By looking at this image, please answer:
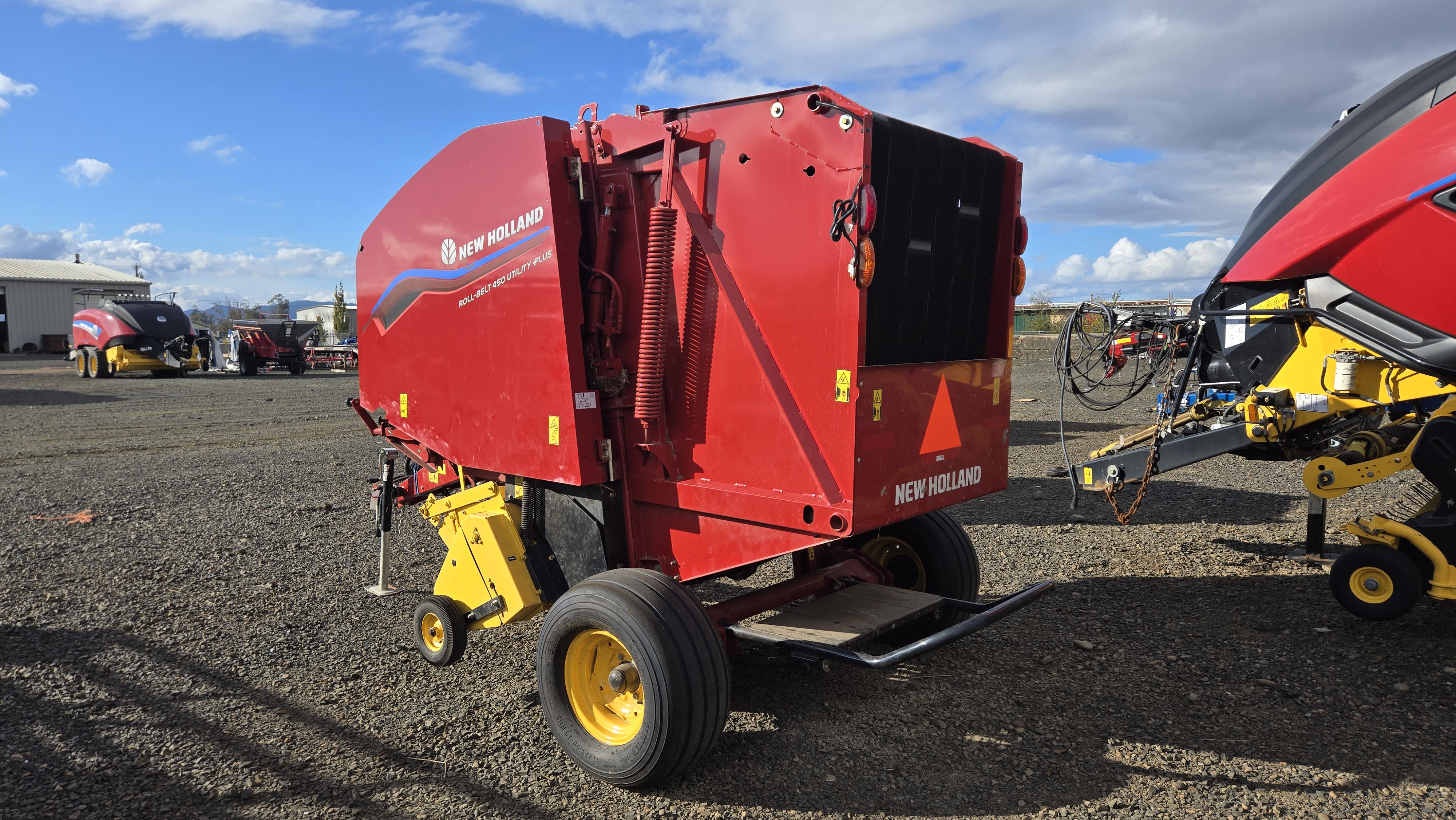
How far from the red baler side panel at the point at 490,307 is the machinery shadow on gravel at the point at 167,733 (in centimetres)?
130

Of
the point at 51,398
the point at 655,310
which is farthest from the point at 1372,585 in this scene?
the point at 51,398

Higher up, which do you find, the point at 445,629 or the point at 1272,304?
the point at 1272,304

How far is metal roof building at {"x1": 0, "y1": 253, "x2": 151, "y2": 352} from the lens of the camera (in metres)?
43.1

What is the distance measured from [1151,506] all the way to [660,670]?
6272 mm

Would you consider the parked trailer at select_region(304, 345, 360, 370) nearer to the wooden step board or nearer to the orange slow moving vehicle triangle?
the wooden step board

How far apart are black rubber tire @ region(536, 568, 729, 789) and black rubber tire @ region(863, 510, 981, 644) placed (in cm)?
154

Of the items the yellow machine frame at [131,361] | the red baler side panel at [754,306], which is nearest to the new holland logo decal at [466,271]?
the red baler side panel at [754,306]

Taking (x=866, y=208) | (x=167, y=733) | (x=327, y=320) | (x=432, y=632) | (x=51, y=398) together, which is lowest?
(x=167, y=733)

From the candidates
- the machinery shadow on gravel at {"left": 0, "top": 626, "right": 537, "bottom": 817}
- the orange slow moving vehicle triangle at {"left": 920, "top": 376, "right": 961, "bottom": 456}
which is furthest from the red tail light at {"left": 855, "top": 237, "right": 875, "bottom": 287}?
the machinery shadow on gravel at {"left": 0, "top": 626, "right": 537, "bottom": 817}

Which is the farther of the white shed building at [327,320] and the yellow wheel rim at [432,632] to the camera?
the white shed building at [327,320]

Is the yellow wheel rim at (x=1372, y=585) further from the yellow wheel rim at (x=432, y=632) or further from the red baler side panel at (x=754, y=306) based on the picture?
the yellow wheel rim at (x=432, y=632)

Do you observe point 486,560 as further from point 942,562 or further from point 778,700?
point 942,562

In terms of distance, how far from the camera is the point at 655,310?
3.53 m

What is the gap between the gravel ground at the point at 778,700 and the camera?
3.15 metres
